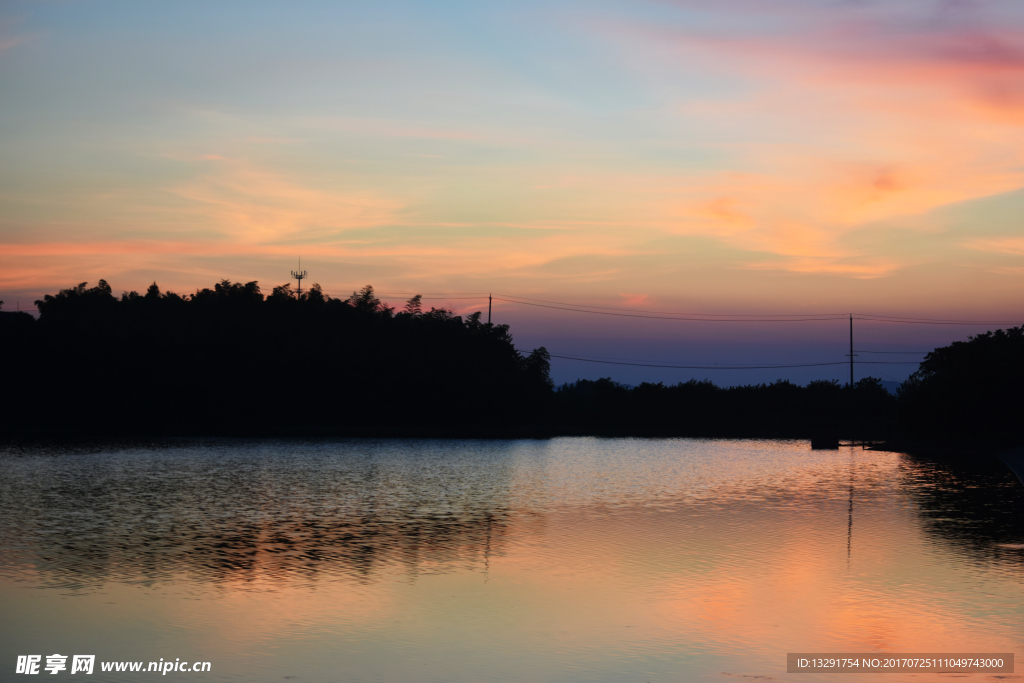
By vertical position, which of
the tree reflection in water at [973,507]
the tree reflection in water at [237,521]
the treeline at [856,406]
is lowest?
the tree reflection in water at [237,521]

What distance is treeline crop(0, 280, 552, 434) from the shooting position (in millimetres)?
80062

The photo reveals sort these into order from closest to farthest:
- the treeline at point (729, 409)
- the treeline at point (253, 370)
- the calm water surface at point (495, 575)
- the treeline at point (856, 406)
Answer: the calm water surface at point (495, 575) < the treeline at point (856, 406) < the treeline at point (253, 370) < the treeline at point (729, 409)

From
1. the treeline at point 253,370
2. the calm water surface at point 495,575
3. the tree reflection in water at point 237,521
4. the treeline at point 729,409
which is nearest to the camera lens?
the calm water surface at point 495,575

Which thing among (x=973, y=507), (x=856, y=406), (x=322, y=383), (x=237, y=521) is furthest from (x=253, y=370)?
(x=973, y=507)

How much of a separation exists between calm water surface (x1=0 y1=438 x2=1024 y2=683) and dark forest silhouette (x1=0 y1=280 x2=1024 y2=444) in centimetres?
4198

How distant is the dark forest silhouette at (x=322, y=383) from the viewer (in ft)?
263

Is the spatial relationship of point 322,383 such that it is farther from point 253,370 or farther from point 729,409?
point 729,409

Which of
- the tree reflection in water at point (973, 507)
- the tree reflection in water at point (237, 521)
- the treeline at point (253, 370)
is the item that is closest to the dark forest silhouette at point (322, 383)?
the treeline at point (253, 370)

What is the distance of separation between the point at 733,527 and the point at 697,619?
10509 millimetres

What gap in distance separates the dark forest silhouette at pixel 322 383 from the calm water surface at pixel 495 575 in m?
42.0

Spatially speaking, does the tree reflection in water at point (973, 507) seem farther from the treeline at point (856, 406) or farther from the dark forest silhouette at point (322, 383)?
the dark forest silhouette at point (322, 383)

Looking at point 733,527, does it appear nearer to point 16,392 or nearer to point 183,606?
→ point 183,606


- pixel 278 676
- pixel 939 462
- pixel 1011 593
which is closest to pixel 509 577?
pixel 278 676

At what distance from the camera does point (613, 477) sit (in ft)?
126
